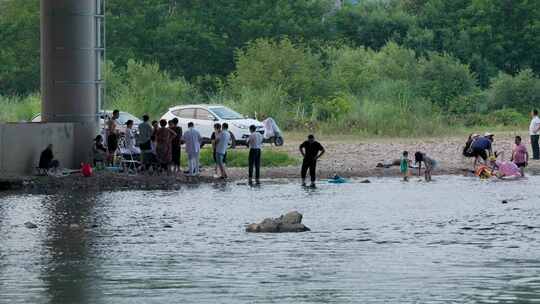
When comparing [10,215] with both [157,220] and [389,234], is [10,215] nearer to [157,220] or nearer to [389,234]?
[157,220]

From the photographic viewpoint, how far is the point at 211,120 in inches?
1973

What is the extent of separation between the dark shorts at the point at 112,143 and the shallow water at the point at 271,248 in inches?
143

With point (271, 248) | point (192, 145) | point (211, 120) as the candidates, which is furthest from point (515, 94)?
point (271, 248)

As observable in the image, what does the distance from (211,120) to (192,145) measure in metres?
11.9

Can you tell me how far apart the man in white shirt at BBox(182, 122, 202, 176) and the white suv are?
1009cm

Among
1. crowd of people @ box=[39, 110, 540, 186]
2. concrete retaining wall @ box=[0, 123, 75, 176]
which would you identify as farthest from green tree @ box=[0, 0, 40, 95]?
crowd of people @ box=[39, 110, 540, 186]

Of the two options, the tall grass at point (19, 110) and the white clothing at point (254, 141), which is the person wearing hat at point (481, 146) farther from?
the tall grass at point (19, 110)

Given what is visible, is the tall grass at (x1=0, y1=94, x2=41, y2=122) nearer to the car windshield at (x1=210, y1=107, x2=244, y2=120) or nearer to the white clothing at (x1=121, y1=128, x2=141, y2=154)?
the car windshield at (x1=210, y1=107, x2=244, y2=120)

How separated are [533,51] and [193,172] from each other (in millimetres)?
51351

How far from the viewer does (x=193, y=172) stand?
38.8m

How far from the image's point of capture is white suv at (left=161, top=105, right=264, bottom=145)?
4923 cm

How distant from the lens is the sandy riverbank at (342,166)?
36281 millimetres

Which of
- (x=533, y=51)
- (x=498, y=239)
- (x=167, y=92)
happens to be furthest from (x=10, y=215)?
(x=533, y=51)

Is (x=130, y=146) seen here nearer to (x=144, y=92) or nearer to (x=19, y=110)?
(x=19, y=110)
